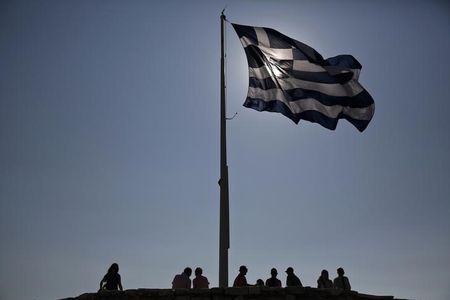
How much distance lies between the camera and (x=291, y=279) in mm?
15055

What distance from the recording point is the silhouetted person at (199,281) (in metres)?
14.4

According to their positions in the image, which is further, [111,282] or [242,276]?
[242,276]

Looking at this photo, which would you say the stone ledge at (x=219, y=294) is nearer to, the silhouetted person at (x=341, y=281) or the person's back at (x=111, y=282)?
the person's back at (x=111, y=282)

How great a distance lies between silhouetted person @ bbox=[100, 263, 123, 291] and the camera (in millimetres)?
13963

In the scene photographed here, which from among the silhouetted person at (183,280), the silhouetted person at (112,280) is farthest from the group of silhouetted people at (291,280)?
the silhouetted person at (112,280)

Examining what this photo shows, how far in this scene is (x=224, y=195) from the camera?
50.4 feet

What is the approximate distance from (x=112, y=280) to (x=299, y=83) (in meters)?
8.91

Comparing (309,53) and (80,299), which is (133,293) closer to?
(80,299)

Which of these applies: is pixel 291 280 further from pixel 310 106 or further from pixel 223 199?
pixel 310 106

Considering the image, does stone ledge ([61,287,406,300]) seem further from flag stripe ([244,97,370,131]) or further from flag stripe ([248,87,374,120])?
flag stripe ([248,87,374,120])

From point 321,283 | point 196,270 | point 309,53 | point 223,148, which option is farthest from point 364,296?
point 309,53

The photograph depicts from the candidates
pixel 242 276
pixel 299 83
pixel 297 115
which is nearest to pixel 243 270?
pixel 242 276

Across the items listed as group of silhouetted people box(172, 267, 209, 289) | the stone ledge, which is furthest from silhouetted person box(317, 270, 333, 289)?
group of silhouetted people box(172, 267, 209, 289)

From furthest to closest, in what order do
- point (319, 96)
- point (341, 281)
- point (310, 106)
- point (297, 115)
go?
point (319, 96), point (310, 106), point (297, 115), point (341, 281)
